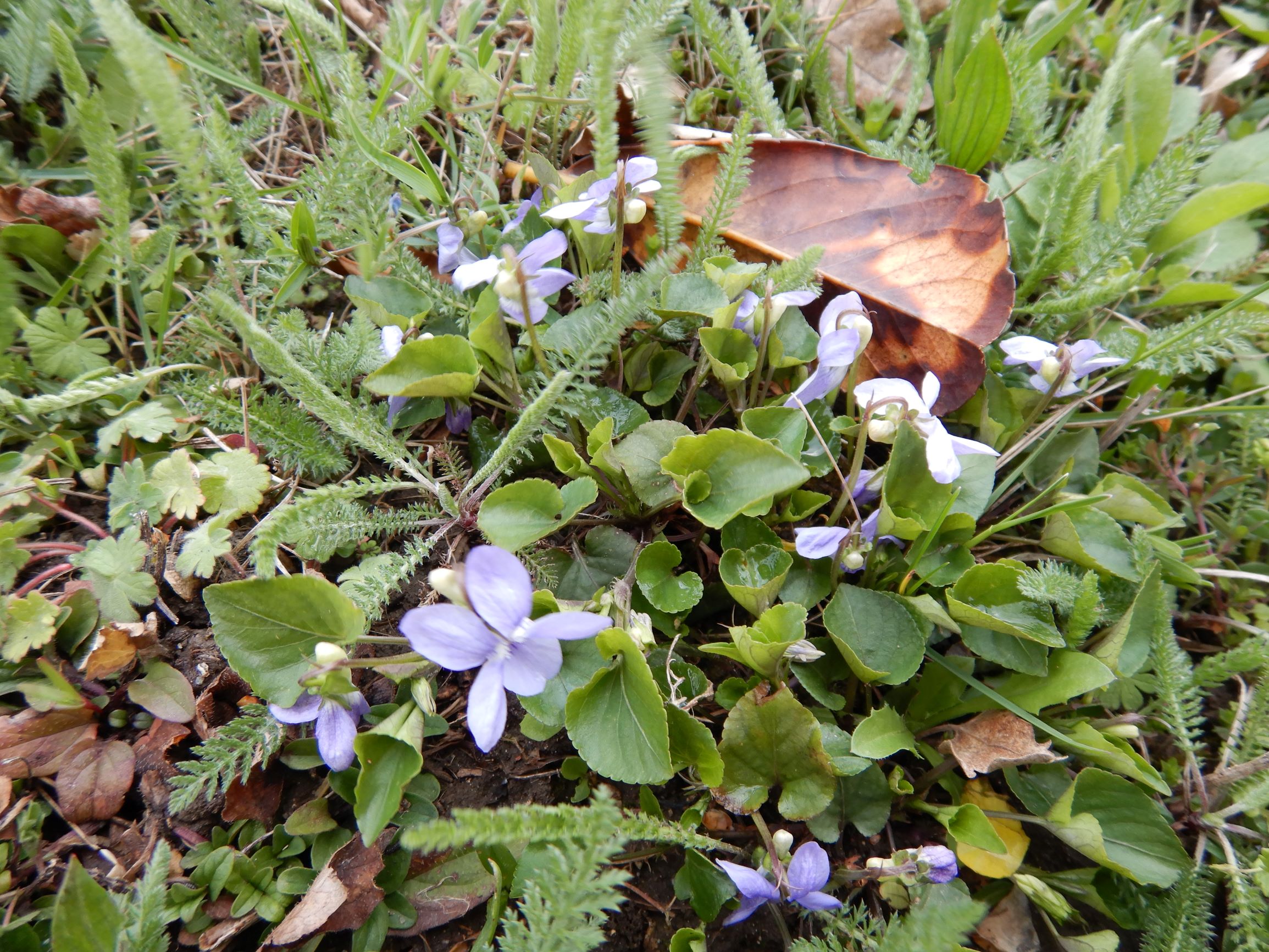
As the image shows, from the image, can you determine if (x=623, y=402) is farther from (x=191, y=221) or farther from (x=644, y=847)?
(x=191, y=221)

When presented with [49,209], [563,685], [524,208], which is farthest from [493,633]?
[49,209]

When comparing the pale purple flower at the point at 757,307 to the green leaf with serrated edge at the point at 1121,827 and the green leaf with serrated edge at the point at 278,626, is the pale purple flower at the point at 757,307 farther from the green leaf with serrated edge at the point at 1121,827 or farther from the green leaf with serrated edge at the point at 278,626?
the green leaf with serrated edge at the point at 1121,827

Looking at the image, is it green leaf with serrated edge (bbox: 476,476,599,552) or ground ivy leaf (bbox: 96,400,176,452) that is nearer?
green leaf with serrated edge (bbox: 476,476,599,552)

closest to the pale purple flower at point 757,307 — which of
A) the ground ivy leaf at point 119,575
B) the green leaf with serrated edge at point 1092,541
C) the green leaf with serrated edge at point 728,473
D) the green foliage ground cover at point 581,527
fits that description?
the green foliage ground cover at point 581,527

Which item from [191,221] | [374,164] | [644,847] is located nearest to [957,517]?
[644,847]

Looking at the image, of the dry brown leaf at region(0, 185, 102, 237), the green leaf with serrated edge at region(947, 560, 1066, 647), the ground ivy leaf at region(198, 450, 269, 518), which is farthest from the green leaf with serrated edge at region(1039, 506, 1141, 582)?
the dry brown leaf at region(0, 185, 102, 237)

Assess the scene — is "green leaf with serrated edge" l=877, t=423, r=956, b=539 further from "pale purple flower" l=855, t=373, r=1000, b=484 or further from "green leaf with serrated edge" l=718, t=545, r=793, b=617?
"green leaf with serrated edge" l=718, t=545, r=793, b=617
